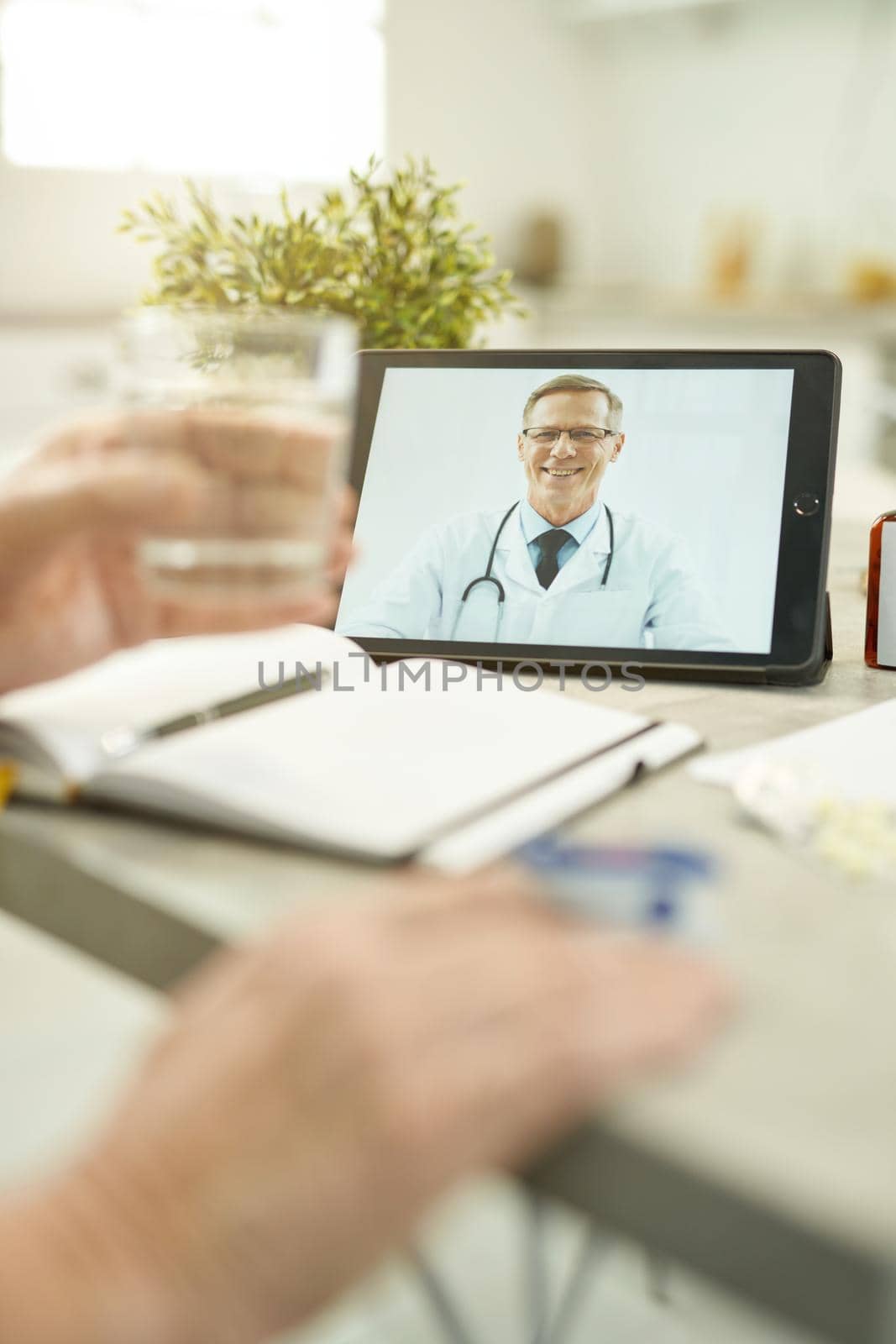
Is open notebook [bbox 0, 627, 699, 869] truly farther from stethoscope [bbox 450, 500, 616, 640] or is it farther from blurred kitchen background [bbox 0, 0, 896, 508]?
blurred kitchen background [bbox 0, 0, 896, 508]

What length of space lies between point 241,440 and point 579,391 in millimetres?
377

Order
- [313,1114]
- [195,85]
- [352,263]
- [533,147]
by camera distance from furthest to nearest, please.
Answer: [533,147] → [195,85] → [352,263] → [313,1114]

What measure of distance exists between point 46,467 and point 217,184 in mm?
4132

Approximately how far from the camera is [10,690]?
25.5 inches

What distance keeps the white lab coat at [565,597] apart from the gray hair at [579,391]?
0.23 ft

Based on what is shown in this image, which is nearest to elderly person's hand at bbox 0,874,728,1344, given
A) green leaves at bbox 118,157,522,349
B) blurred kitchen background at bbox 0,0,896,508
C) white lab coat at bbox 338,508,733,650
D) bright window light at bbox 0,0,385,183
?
white lab coat at bbox 338,508,733,650

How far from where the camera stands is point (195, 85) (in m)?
4.25

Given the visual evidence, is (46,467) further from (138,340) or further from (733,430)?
(733,430)

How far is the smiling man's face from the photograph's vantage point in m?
0.81

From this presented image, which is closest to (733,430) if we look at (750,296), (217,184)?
(217,184)

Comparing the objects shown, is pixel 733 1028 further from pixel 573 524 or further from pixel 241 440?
pixel 573 524

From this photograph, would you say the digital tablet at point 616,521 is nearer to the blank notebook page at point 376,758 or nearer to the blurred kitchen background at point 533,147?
the blank notebook page at point 376,758

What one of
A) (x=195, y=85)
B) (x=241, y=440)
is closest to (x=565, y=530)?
(x=241, y=440)

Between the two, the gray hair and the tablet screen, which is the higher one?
the gray hair
